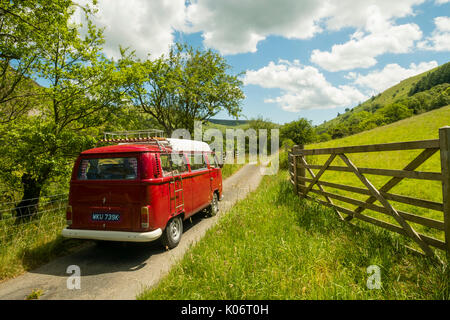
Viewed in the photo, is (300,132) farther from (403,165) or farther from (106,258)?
(106,258)

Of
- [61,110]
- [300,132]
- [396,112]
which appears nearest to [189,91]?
[61,110]

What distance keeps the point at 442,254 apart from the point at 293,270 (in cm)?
211

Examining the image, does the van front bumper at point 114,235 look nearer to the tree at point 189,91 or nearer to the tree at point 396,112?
the tree at point 189,91

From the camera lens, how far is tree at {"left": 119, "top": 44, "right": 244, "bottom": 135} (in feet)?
58.7

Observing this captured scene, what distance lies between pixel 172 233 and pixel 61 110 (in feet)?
21.4

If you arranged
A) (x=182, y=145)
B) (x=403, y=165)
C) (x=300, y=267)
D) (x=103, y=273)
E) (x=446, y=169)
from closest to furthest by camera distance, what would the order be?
(x=446, y=169) < (x=300, y=267) < (x=103, y=273) < (x=182, y=145) < (x=403, y=165)

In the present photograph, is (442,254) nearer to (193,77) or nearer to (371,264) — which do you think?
(371,264)

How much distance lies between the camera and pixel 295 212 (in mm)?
5535

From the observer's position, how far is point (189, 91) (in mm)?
17578

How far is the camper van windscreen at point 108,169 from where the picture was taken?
4.25 metres

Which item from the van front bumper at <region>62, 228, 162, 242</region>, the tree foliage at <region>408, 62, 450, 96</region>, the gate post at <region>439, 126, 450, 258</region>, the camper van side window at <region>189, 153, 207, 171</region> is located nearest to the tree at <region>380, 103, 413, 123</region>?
the tree foliage at <region>408, 62, 450, 96</region>

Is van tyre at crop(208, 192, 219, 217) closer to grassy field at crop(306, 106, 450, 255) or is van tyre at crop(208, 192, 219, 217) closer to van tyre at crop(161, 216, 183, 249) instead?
van tyre at crop(161, 216, 183, 249)

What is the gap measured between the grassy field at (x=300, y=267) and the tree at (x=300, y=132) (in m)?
47.0

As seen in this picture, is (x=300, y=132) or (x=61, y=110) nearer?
(x=61, y=110)
